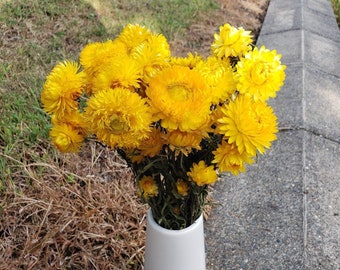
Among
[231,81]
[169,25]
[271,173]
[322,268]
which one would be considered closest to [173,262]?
[231,81]

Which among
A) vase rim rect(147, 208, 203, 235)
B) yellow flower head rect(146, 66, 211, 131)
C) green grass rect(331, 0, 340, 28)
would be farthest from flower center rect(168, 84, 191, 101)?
green grass rect(331, 0, 340, 28)

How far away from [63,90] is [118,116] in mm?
137

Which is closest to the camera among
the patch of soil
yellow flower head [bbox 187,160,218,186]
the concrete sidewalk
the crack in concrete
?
yellow flower head [bbox 187,160,218,186]

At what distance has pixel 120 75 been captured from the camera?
2.55 feet

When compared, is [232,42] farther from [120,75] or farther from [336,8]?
[336,8]

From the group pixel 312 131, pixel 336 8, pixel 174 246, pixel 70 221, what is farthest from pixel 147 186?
pixel 336 8

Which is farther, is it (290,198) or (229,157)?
(290,198)

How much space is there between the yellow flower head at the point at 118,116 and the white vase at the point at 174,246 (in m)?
0.34

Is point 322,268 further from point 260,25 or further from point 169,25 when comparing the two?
point 260,25

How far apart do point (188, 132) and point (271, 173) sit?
1357 millimetres

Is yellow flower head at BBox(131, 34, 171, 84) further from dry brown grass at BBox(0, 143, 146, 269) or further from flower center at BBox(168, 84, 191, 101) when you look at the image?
dry brown grass at BBox(0, 143, 146, 269)

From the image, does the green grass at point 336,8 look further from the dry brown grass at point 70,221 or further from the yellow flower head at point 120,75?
the yellow flower head at point 120,75

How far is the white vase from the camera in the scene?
1.03m

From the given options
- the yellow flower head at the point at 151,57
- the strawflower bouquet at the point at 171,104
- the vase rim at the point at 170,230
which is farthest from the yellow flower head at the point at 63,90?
the vase rim at the point at 170,230
